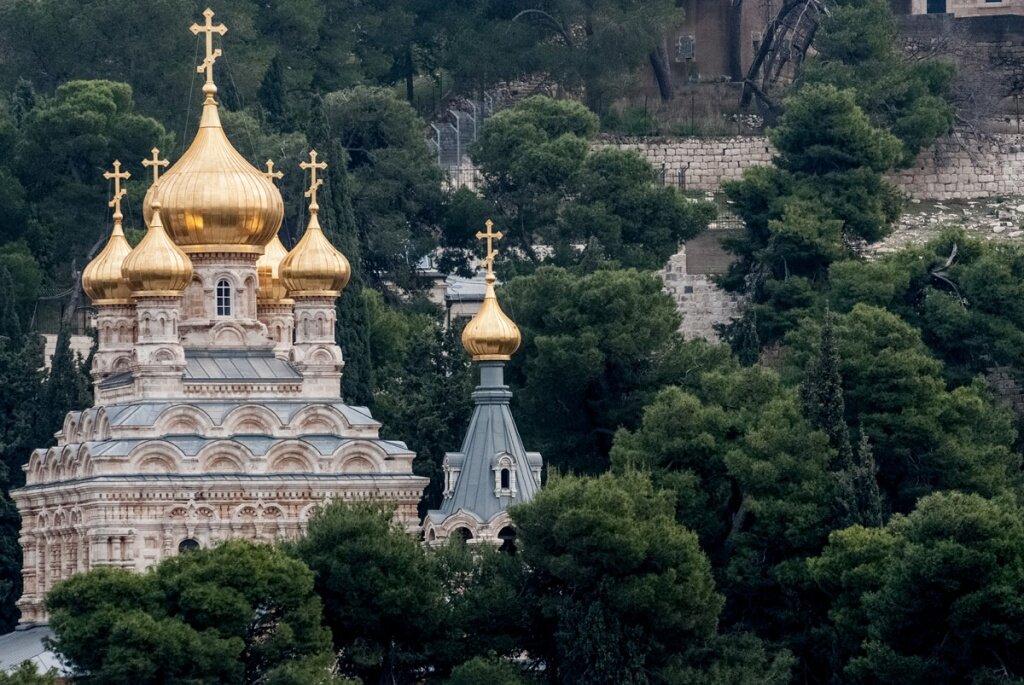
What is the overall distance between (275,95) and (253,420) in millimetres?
23802

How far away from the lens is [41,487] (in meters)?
75.9

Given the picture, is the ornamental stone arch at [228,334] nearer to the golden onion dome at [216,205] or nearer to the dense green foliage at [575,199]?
the golden onion dome at [216,205]

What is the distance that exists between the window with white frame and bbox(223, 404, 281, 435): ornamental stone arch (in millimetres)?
3394

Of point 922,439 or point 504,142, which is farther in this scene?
point 504,142

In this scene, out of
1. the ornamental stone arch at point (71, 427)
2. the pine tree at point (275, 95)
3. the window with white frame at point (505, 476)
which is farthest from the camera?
the pine tree at point (275, 95)

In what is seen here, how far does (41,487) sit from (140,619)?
27.3 feet

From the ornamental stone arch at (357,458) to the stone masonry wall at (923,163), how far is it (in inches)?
908

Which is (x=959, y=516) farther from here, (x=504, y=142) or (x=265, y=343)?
(x=504, y=142)

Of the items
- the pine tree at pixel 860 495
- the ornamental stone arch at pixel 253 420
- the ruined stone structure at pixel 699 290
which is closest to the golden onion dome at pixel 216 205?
the ornamental stone arch at pixel 253 420

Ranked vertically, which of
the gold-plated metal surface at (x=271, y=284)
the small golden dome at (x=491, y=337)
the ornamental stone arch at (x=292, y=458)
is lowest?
the ornamental stone arch at (x=292, y=458)

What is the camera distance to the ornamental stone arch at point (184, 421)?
74.1 metres

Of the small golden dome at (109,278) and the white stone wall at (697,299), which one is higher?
the small golden dome at (109,278)

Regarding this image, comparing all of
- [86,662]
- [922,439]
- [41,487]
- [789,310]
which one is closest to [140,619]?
[86,662]

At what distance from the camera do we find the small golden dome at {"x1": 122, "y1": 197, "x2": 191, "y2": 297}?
7450 centimetres
